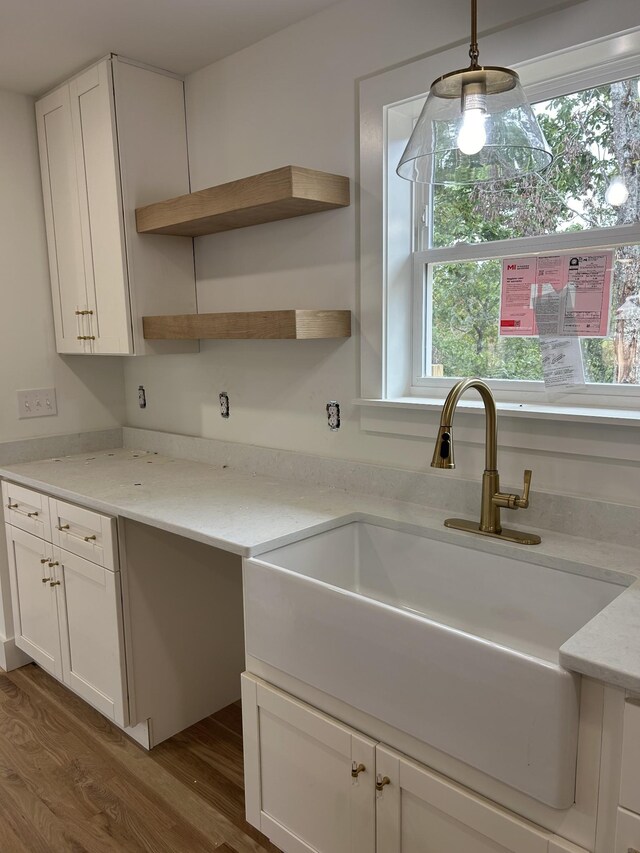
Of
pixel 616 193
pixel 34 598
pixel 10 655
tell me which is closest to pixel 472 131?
pixel 616 193

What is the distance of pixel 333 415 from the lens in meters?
2.23

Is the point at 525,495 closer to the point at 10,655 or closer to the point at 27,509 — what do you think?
the point at 27,509

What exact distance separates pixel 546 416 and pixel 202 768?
159 cm

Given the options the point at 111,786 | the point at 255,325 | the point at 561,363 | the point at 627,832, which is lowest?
the point at 111,786

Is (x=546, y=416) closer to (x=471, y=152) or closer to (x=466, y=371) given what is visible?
(x=466, y=371)

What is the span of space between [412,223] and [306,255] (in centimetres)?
37

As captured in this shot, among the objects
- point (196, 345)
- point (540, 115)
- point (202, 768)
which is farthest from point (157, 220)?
point (202, 768)

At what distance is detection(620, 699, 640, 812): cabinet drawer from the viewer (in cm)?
103

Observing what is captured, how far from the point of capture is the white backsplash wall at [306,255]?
1.77m

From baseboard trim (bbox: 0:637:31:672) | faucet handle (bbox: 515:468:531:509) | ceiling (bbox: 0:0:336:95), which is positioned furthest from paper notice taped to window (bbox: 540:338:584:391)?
baseboard trim (bbox: 0:637:31:672)

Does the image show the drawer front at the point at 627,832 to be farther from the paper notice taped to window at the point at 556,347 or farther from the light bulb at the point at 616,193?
the light bulb at the point at 616,193

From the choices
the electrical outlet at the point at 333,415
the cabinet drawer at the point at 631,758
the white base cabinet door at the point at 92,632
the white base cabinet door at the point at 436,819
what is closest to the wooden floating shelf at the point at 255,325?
the electrical outlet at the point at 333,415

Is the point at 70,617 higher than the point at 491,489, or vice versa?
the point at 491,489

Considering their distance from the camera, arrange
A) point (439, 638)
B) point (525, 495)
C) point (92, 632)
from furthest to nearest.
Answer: point (92, 632) → point (525, 495) → point (439, 638)
